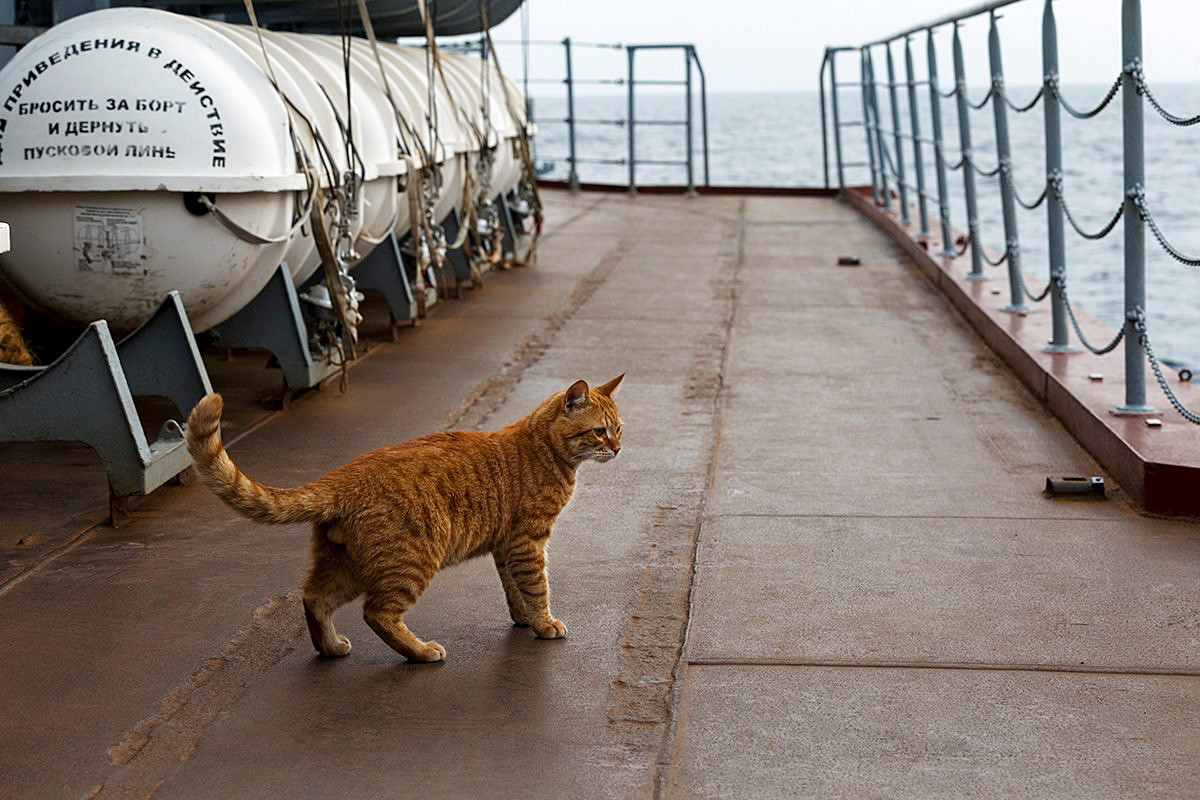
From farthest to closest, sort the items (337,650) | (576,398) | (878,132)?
(878,132)
(576,398)
(337,650)

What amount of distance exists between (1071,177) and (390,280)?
31.1m

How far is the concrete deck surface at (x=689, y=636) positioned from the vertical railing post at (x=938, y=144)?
10.6ft

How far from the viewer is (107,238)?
5.25 meters

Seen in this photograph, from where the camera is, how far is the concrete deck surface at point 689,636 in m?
2.89

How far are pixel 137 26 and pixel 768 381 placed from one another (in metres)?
3.04

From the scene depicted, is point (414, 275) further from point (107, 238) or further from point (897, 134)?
point (897, 134)

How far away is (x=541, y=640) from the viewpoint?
11.9ft

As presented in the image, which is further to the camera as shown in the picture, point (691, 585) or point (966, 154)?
point (966, 154)

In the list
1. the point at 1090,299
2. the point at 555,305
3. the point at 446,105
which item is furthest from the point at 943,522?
the point at 1090,299

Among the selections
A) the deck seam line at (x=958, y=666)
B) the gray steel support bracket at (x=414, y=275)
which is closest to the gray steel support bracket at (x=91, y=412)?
the deck seam line at (x=958, y=666)

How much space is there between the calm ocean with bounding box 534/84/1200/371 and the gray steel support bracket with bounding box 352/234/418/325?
3306 millimetres

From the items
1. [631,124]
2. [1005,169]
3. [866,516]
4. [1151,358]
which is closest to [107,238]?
[866,516]

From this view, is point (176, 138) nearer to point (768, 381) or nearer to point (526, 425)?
point (526, 425)

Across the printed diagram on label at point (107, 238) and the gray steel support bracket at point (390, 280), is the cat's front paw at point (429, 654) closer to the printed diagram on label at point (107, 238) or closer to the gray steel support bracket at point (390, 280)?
the printed diagram on label at point (107, 238)
